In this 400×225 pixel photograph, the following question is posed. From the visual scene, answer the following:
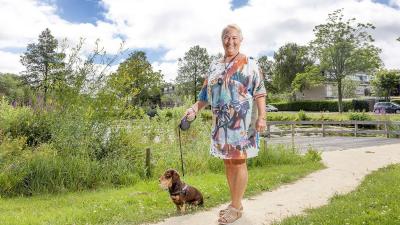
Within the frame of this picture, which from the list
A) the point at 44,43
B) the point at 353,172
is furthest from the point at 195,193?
the point at 44,43

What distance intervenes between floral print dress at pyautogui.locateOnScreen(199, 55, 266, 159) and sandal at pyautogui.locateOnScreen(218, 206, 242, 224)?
2.13 ft

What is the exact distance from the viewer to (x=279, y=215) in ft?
17.3

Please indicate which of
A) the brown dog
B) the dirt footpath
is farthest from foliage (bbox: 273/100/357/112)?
the brown dog

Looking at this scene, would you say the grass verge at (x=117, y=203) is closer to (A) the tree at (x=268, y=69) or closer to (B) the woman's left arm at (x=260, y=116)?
(B) the woman's left arm at (x=260, y=116)

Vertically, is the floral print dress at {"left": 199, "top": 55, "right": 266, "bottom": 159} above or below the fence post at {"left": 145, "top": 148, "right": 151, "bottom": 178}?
above

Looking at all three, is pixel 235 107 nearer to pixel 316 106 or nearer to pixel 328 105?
pixel 328 105

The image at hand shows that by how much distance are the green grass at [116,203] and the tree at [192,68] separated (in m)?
53.4

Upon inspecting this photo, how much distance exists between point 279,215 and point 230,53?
6.69 ft

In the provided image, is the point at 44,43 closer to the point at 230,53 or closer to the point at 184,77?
the point at 184,77

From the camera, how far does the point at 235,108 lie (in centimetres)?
443

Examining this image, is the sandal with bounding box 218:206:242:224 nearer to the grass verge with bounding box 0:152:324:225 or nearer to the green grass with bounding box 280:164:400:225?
the green grass with bounding box 280:164:400:225

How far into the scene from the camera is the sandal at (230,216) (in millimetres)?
4676

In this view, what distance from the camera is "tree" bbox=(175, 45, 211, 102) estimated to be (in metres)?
61.6

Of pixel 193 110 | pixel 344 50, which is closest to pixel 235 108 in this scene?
pixel 193 110
